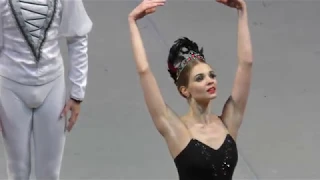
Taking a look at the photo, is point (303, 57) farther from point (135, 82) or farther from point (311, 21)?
point (135, 82)

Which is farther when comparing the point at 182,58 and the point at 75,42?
the point at 75,42

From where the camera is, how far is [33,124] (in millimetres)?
2400

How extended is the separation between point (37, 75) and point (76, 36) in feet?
0.63

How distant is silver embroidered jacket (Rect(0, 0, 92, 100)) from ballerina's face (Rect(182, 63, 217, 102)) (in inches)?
17.2

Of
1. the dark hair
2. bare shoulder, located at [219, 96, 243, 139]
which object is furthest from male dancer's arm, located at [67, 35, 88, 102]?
bare shoulder, located at [219, 96, 243, 139]

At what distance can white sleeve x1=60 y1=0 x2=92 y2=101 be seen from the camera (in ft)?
7.59

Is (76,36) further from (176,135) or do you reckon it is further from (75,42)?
(176,135)

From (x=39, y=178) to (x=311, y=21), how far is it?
2.91m

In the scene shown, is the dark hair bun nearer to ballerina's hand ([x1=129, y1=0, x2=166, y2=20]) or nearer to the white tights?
ballerina's hand ([x1=129, y1=0, x2=166, y2=20])

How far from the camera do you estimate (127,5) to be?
16.4 ft

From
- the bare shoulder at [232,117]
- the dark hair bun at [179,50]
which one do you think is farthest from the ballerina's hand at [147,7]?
the bare shoulder at [232,117]

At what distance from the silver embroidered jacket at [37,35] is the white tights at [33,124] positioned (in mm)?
42

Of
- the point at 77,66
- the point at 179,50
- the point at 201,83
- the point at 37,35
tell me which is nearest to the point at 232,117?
the point at 201,83

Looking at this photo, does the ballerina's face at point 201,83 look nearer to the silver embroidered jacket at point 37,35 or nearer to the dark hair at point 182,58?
the dark hair at point 182,58
